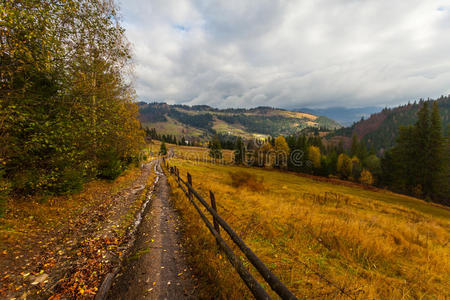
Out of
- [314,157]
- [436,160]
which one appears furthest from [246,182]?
[314,157]

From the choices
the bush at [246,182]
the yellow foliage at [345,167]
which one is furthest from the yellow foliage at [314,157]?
the bush at [246,182]

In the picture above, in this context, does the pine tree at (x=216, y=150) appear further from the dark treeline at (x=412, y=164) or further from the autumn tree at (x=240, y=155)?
the dark treeline at (x=412, y=164)

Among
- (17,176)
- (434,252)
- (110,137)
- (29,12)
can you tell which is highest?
(29,12)

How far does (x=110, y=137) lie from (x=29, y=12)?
8.31m

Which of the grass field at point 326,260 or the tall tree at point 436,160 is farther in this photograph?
the tall tree at point 436,160

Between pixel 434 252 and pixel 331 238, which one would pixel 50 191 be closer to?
pixel 331 238

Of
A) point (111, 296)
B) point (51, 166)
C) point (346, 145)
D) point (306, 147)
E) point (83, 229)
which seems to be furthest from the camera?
point (346, 145)

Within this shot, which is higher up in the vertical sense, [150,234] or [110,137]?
[110,137]

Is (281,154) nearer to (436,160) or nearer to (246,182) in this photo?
(436,160)

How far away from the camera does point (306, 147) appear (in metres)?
64.9

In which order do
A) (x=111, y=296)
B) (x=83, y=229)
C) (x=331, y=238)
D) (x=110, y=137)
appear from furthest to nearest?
(x=110, y=137)
(x=83, y=229)
(x=331, y=238)
(x=111, y=296)

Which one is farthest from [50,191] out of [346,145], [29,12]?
[346,145]

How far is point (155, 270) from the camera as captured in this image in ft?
14.5

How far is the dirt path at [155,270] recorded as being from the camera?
3738mm
